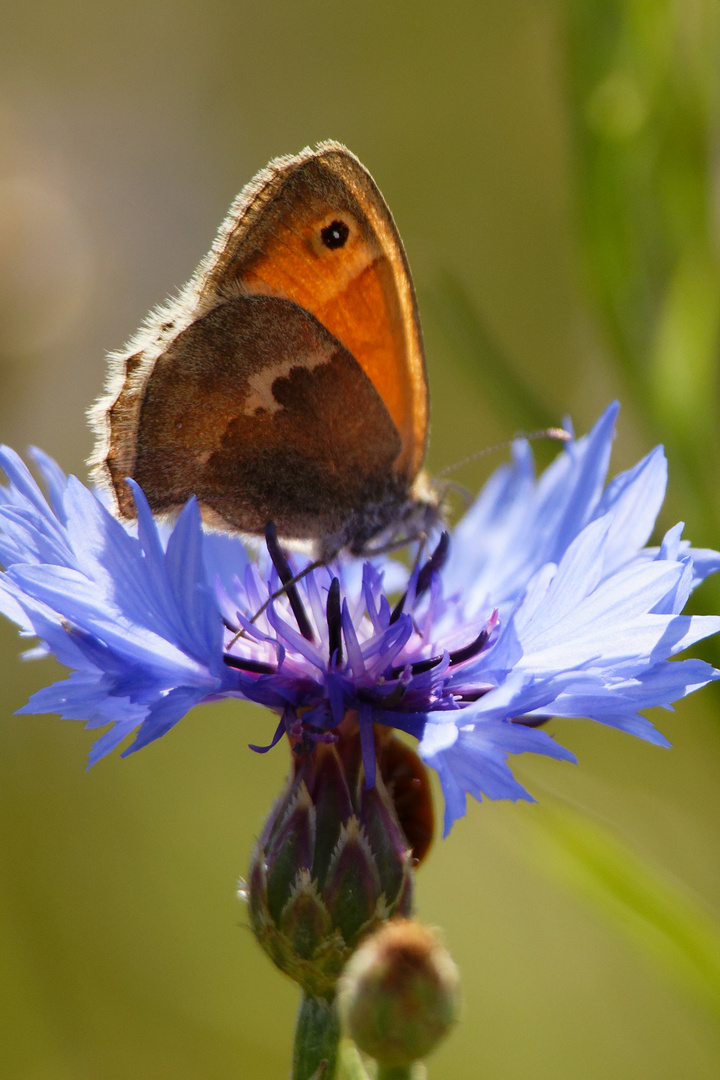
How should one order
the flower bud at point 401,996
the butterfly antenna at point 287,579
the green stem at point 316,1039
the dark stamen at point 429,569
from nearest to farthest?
the flower bud at point 401,996 → the green stem at point 316,1039 → the butterfly antenna at point 287,579 → the dark stamen at point 429,569

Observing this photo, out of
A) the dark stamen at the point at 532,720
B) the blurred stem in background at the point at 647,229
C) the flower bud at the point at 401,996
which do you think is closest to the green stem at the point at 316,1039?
the flower bud at the point at 401,996

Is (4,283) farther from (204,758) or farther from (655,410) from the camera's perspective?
(655,410)

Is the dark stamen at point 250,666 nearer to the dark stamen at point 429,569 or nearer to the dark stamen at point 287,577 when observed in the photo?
the dark stamen at point 287,577

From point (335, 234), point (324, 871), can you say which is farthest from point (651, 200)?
point (324, 871)

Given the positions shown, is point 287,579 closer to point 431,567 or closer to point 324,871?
point 431,567

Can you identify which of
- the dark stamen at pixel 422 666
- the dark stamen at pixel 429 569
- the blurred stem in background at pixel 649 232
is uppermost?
the blurred stem in background at pixel 649 232

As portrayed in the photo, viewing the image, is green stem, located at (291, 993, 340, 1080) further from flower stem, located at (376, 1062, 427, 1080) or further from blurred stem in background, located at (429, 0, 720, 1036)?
blurred stem in background, located at (429, 0, 720, 1036)

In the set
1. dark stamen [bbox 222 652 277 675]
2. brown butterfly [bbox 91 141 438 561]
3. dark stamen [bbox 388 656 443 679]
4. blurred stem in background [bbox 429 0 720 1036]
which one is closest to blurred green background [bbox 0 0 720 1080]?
blurred stem in background [bbox 429 0 720 1036]
